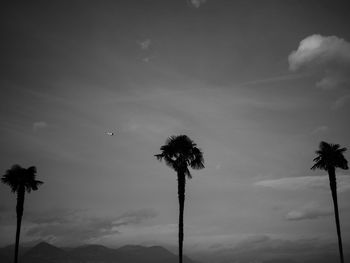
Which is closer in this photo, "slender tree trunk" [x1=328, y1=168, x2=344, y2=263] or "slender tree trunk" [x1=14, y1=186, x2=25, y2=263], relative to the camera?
"slender tree trunk" [x1=328, y1=168, x2=344, y2=263]

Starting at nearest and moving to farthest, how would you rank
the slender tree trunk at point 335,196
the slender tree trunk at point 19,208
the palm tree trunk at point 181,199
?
the palm tree trunk at point 181,199
the slender tree trunk at point 335,196
the slender tree trunk at point 19,208

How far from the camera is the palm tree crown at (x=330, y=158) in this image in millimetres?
48156

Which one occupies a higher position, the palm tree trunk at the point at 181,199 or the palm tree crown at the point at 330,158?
the palm tree crown at the point at 330,158

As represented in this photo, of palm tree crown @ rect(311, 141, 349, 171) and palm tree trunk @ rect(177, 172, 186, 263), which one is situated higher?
palm tree crown @ rect(311, 141, 349, 171)

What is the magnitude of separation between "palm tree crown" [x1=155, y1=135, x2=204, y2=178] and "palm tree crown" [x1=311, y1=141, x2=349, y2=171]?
18.3 m

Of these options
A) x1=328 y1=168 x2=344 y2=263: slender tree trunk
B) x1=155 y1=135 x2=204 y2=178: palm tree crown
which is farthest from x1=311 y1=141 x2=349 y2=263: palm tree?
x1=155 y1=135 x2=204 y2=178: palm tree crown

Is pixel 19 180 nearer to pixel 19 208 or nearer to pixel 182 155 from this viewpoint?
pixel 19 208

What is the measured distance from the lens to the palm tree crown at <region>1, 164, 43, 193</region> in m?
51.8

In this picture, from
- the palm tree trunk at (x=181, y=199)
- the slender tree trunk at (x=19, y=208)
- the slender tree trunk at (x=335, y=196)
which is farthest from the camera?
the slender tree trunk at (x=19, y=208)

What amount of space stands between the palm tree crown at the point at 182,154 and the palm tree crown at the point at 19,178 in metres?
22.5

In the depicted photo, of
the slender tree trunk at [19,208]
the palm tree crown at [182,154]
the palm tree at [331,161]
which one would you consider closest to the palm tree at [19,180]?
the slender tree trunk at [19,208]

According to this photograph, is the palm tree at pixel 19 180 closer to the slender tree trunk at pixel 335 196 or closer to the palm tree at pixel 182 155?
the palm tree at pixel 182 155

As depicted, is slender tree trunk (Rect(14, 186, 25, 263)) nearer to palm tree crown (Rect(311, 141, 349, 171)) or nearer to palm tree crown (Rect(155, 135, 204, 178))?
palm tree crown (Rect(155, 135, 204, 178))

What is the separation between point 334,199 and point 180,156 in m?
21.8
